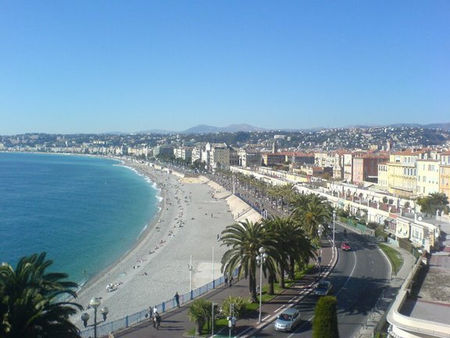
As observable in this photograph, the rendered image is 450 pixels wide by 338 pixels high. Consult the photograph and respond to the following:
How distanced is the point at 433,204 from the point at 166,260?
74.7ft

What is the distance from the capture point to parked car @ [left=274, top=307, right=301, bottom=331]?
1825 centimetres

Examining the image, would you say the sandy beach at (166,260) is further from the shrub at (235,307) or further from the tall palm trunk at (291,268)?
the shrub at (235,307)

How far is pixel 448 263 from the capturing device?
2191cm

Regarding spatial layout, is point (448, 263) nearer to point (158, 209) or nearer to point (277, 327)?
point (277, 327)

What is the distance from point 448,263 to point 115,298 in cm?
1962

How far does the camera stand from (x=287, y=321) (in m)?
18.3

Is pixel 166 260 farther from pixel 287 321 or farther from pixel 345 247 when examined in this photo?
pixel 287 321

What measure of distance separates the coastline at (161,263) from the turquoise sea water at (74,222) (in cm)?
177

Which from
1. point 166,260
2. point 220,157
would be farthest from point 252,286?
point 220,157

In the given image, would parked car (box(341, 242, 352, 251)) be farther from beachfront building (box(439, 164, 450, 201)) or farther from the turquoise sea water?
the turquoise sea water

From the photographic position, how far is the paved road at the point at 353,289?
61.5ft

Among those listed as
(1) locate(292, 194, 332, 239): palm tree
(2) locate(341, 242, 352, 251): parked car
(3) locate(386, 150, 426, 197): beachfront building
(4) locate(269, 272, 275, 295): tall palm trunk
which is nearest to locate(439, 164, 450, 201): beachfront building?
(3) locate(386, 150, 426, 197): beachfront building

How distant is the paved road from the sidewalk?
2.29 ft

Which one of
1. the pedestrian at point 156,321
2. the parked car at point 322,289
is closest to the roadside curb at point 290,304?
the parked car at point 322,289
